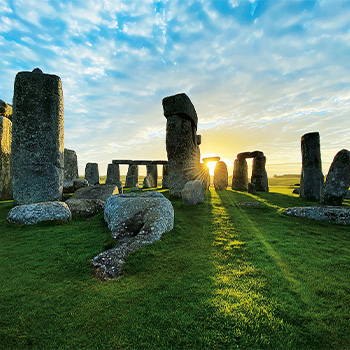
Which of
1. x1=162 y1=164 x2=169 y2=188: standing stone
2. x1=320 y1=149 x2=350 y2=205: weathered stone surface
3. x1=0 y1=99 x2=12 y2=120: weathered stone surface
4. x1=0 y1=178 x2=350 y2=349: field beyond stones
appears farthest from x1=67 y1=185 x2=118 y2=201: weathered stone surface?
x1=162 y1=164 x2=169 y2=188: standing stone

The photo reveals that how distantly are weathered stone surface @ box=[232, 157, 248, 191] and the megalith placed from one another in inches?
278

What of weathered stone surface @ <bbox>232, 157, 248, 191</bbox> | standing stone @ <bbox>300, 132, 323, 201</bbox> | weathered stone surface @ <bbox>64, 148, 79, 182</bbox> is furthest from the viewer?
weathered stone surface @ <bbox>64, 148, 79, 182</bbox>

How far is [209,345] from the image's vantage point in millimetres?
1403

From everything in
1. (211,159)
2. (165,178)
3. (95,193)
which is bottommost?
(95,193)

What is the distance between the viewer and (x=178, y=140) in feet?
29.3

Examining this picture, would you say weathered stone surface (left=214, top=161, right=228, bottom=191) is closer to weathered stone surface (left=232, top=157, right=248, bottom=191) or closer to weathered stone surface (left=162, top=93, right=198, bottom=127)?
weathered stone surface (left=232, top=157, right=248, bottom=191)

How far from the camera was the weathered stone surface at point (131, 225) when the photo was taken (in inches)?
104

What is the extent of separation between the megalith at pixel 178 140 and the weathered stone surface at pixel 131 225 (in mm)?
4470

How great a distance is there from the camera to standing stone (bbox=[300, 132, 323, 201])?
9.36 metres

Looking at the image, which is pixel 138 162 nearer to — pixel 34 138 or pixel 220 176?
pixel 220 176

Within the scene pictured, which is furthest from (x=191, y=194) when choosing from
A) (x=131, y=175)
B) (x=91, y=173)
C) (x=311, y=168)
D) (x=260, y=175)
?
(x=131, y=175)

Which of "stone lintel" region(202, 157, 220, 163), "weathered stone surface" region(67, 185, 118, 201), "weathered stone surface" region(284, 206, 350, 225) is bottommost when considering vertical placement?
"weathered stone surface" region(284, 206, 350, 225)

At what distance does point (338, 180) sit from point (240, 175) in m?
8.20

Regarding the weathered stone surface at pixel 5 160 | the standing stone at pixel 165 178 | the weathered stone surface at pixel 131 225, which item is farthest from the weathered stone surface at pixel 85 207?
the standing stone at pixel 165 178
